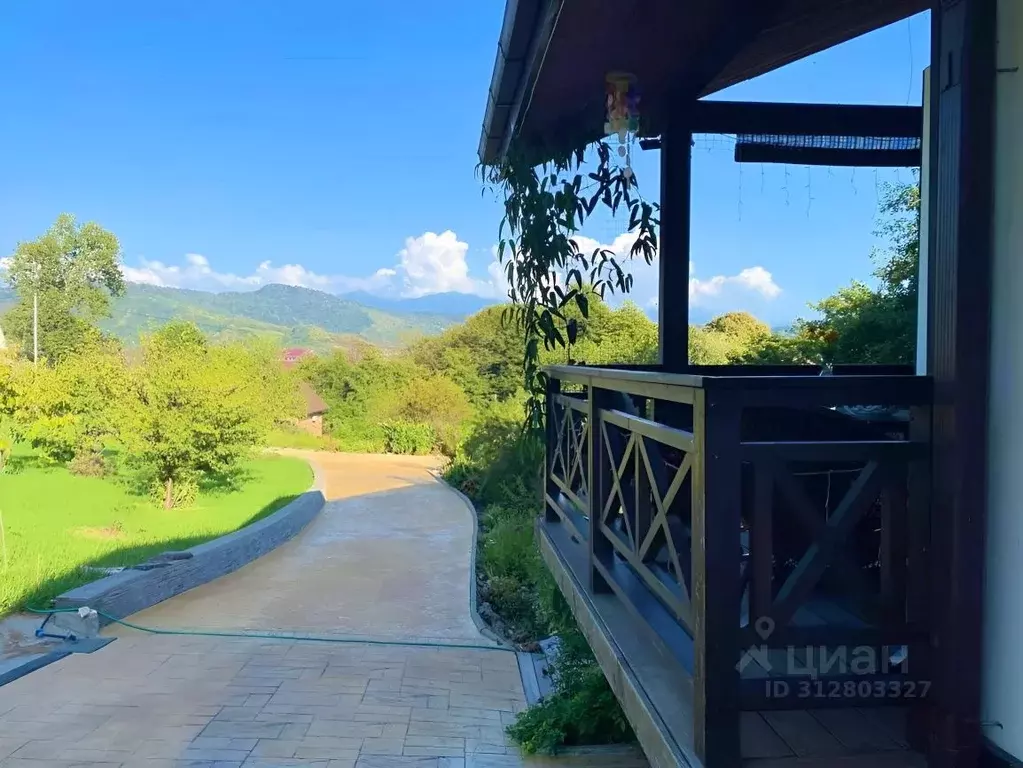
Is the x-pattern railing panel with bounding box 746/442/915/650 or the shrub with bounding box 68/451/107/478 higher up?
the x-pattern railing panel with bounding box 746/442/915/650

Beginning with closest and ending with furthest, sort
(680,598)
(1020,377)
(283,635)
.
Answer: (1020,377) < (680,598) < (283,635)

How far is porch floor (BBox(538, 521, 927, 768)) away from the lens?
1748mm

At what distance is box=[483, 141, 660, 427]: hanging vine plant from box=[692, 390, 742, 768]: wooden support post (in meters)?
2.53

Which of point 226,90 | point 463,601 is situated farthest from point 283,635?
point 226,90

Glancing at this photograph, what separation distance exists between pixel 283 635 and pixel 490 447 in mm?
8053

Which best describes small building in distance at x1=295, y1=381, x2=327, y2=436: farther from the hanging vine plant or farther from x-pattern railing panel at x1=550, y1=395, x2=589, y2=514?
x-pattern railing panel at x1=550, y1=395, x2=589, y2=514

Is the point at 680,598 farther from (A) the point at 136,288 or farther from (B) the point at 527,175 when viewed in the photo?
(A) the point at 136,288

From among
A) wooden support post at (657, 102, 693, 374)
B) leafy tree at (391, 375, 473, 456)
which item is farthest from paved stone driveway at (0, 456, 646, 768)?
leafy tree at (391, 375, 473, 456)

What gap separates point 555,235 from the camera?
413 cm

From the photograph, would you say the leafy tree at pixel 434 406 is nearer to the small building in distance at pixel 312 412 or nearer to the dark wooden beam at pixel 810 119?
the small building in distance at pixel 312 412

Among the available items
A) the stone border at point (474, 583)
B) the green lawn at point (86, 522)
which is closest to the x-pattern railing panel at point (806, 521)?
the stone border at point (474, 583)

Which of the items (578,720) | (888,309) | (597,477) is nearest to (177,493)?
(578,720)

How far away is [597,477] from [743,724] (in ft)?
3.60

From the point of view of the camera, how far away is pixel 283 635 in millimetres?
6168
